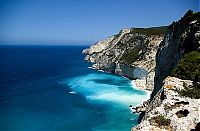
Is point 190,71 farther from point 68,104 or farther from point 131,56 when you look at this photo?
point 131,56

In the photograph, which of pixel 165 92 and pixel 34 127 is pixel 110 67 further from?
pixel 165 92

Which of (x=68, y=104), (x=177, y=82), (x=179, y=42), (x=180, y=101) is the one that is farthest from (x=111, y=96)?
(x=180, y=101)

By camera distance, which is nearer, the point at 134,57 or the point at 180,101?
the point at 180,101

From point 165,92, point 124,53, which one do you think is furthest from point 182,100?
point 124,53

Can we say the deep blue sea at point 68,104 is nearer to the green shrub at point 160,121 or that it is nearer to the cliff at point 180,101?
the cliff at point 180,101

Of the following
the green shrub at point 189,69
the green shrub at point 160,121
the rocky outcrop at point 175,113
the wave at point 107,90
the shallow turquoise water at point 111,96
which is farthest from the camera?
the wave at point 107,90

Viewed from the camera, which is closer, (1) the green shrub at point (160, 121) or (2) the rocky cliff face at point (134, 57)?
(1) the green shrub at point (160, 121)

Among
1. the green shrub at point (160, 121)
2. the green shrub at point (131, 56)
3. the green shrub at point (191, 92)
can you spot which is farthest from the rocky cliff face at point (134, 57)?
the green shrub at point (160, 121)

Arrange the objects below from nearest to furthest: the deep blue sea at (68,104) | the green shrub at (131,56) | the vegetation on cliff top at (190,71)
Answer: the vegetation on cliff top at (190,71), the deep blue sea at (68,104), the green shrub at (131,56)

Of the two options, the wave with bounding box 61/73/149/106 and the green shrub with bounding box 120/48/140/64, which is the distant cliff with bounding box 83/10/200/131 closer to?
the wave with bounding box 61/73/149/106

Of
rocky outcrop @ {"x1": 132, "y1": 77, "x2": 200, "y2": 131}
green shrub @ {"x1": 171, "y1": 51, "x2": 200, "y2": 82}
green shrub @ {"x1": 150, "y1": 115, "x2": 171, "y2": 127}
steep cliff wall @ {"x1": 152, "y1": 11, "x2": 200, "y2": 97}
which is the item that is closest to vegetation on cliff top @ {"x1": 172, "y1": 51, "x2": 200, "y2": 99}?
green shrub @ {"x1": 171, "y1": 51, "x2": 200, "y2": 82}

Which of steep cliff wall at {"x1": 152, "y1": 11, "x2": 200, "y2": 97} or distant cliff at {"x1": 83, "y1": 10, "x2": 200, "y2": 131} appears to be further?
steep cliff wall at {"x1": 152, "y1": 11, "x2": 200, "y2": 97}
